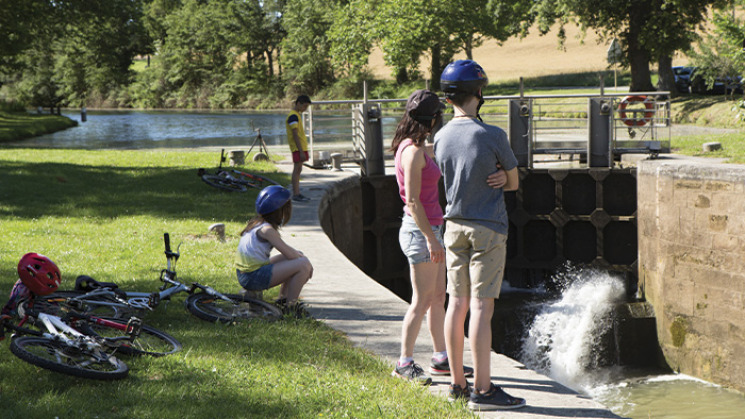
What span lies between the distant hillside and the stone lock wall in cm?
5280

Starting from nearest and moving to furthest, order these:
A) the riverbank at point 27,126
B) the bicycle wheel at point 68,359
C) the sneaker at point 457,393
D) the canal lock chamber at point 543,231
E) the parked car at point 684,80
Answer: the bicycle wheel at point 68,359, the sneaker at point 457,393, the canal lock chamber at point 543,231, the riverbank at point 27,126, the parked car at point 684,80

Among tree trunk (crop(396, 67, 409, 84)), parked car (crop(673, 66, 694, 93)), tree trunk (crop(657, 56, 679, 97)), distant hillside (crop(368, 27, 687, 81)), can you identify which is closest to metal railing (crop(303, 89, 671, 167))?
tree trunk (crop(657, 56, 679, 97))

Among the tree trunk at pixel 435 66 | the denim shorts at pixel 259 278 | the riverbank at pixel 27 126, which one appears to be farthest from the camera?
the tree trunk at pixel 435 66

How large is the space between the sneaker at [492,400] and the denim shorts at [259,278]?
8.18 feet

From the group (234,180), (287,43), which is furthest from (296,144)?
(287,43)

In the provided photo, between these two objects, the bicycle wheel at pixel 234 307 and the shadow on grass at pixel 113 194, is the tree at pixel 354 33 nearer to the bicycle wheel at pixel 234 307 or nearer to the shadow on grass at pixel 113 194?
the shadow on grass at pixel 113 194

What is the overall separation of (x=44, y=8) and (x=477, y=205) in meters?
26.4

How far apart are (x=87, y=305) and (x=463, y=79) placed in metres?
3.27

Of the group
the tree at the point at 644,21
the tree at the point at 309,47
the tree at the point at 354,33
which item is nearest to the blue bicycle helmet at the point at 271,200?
the tree at the point at 644,21

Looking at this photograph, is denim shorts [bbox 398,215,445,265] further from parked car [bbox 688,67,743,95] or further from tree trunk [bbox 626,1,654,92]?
tree trunk [bbox 626,1,654,92]

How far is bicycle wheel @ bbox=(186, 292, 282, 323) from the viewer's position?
6.61 meters

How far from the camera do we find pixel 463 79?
14.9ft

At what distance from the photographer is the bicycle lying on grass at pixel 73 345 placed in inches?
185

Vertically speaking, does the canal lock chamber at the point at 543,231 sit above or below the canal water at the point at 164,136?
below
